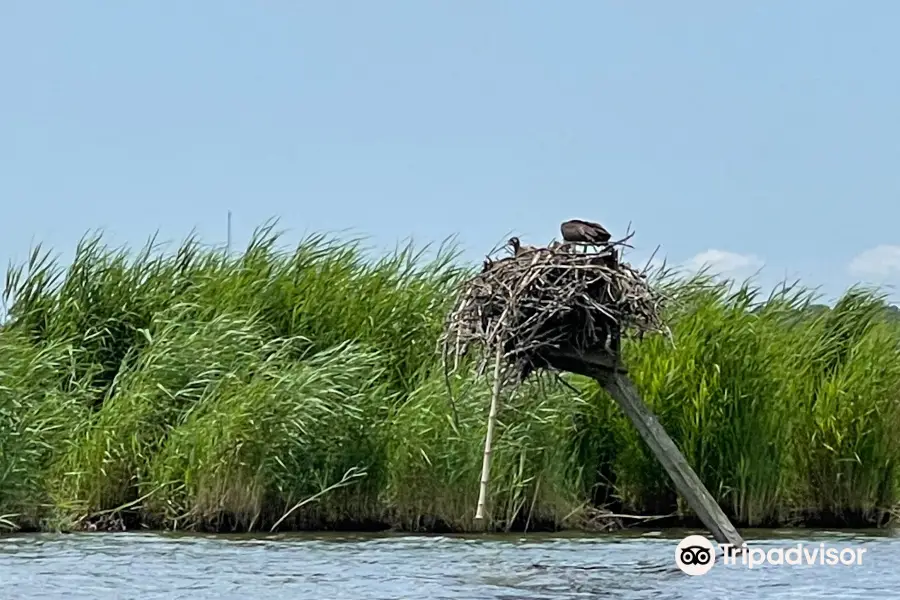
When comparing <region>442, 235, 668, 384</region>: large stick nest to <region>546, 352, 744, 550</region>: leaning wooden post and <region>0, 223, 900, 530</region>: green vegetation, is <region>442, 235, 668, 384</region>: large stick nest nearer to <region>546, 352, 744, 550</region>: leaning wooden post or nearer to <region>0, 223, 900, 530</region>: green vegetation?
<region>546, 352, 744, 550</region>: leaning wooden post

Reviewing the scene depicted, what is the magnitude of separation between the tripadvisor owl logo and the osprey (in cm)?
305

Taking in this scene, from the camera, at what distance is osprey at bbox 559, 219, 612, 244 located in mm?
13211

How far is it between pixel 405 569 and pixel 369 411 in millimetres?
3854

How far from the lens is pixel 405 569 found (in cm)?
1520

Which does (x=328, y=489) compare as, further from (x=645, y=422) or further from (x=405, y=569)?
(x=645, y=422)

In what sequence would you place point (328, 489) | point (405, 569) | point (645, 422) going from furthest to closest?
point (328, 489) < point (405, 569) < point (645, 422)

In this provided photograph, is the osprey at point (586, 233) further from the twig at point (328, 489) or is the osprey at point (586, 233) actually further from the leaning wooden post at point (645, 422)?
the twig at point (328, 489)

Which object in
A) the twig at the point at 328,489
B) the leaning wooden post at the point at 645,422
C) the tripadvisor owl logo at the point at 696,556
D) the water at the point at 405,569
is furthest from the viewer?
the twig at the point at 328,489

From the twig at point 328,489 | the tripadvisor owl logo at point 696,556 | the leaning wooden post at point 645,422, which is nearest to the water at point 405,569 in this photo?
the tripadvisor owl logo at point 696,556

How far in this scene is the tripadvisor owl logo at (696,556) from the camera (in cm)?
1464

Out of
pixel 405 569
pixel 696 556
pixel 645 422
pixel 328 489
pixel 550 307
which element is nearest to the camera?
pixel 550 307

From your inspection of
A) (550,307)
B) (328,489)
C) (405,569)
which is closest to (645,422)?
(550,307)

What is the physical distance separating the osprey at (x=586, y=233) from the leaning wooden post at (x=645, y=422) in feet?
2.83

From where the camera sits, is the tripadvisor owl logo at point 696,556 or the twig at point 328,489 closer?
the tripadvisor owl logo at point 696,556
